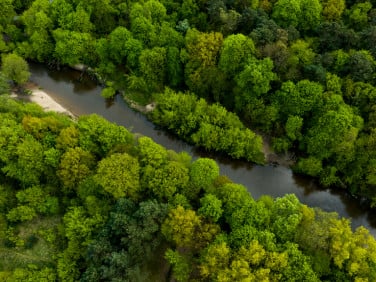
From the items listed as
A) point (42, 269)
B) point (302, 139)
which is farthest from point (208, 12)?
point (42, 269)

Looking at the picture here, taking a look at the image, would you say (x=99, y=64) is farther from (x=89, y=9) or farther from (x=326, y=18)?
(x=326, y=18)

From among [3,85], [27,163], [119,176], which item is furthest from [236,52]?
[3,85]

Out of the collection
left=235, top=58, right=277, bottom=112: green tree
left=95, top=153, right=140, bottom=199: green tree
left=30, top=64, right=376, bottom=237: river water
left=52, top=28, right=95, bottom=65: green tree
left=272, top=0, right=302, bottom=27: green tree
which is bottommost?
left=30, top=64, right=376, bottom=237: river water

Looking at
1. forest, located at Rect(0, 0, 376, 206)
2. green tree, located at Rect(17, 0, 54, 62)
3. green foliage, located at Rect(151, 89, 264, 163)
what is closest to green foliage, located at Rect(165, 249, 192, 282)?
green foliage, located at Rect(151, 89, 264, 163)

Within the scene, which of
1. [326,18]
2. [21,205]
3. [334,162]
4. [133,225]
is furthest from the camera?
[326,18]

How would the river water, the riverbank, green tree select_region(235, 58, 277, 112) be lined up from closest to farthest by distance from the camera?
1. green tree select_region(235, 58, 277, 112)
2. the river water
3. the riverbank

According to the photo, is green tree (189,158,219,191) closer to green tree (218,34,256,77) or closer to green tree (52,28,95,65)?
green tree (218,34,256,77)
